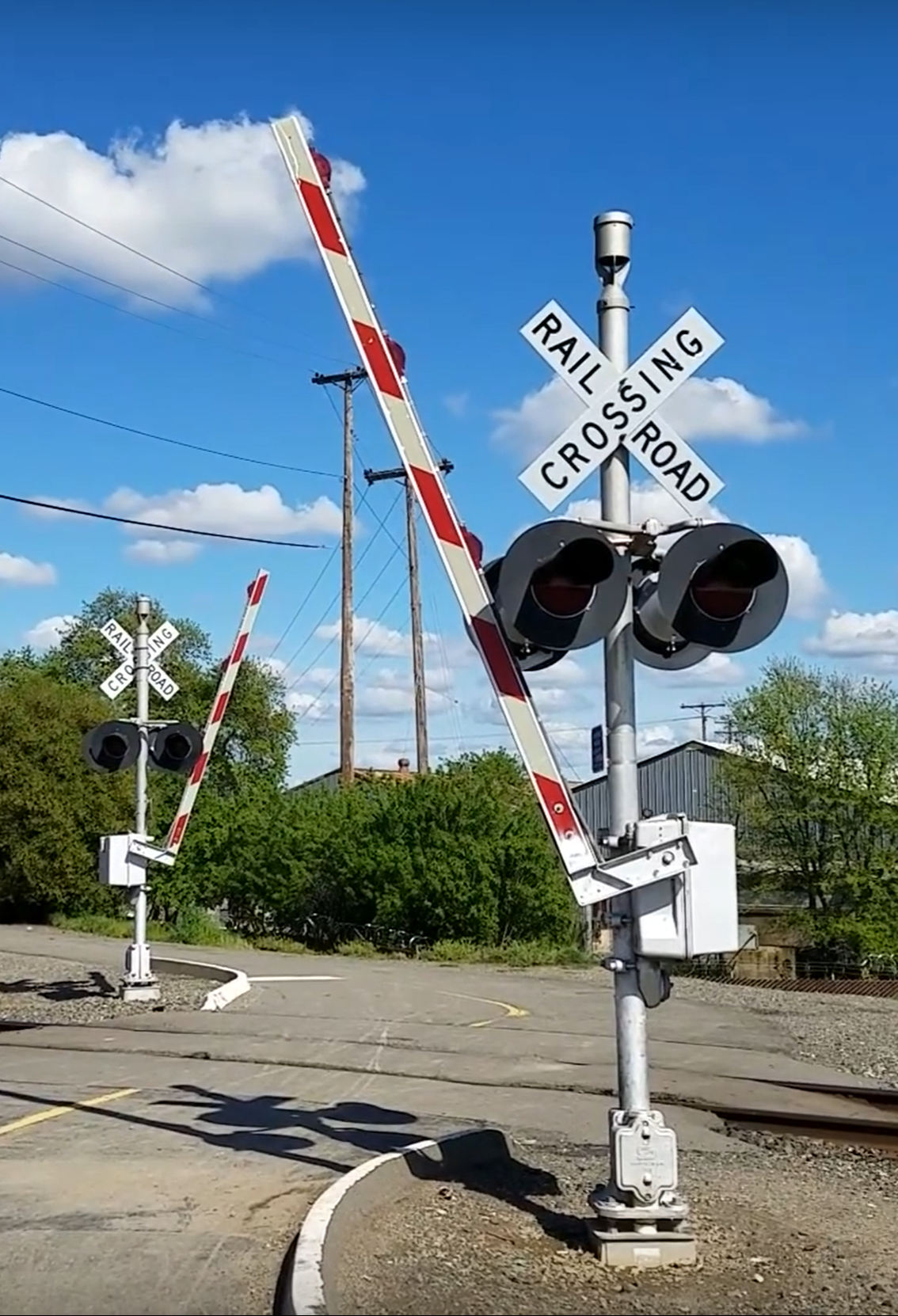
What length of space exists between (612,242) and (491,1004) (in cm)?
1495

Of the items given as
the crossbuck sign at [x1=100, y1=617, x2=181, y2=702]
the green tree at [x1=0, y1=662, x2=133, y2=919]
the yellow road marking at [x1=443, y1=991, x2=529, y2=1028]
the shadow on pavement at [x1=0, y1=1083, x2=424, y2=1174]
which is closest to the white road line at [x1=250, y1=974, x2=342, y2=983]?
the yellow road marking at [x1=443, y1=991, x2=529, y2=1028]

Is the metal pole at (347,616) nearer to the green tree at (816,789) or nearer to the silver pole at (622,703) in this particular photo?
the green tree at (816,789)

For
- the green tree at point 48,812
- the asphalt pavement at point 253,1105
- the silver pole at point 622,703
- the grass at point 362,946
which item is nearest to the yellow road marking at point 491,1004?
the asphalt pavement at point 253,1105

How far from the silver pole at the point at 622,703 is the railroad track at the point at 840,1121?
4.09 metres

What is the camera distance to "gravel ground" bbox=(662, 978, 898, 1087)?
50.4ft

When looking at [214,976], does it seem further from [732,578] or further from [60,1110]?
[732,578]

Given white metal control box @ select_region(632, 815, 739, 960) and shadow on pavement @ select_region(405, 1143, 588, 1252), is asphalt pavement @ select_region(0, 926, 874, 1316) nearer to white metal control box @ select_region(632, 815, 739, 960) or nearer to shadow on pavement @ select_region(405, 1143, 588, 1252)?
shadow on pavement @ select_region(405, 1143, 588, 1252)

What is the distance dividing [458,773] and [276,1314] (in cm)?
3446

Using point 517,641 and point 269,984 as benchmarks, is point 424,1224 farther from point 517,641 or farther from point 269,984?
point 269,984

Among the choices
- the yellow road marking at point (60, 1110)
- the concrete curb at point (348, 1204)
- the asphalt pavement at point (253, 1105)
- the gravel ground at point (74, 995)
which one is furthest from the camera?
the gravel ground at point (74, 995)

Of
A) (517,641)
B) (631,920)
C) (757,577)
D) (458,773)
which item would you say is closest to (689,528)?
(757,577)

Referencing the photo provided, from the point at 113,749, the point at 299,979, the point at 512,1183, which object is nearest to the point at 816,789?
the point at 299,979

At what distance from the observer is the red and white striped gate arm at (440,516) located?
6.70 metres

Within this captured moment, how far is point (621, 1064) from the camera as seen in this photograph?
6.66 m
